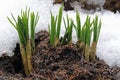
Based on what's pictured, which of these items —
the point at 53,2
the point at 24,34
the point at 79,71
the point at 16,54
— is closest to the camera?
the point at 79,71

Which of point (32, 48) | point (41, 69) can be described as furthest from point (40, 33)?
point (41, 69)

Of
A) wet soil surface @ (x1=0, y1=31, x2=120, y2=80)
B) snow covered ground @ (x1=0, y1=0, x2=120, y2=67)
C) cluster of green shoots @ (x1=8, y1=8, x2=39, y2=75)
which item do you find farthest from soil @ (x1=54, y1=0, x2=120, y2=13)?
cluster of green shoots @ (x1=8, y1=8, x2=39, y2=75)

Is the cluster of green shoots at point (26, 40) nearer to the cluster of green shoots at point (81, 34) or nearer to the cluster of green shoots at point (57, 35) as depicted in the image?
the cluster of green shoots at point (57, 35)

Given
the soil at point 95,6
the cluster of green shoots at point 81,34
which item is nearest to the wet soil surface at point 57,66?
the cluster of green shoots at point 81,34

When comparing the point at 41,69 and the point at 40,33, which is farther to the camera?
the point at 40,33

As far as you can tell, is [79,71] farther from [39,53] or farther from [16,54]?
[16,54]

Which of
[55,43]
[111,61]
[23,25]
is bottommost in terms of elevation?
[111,61]

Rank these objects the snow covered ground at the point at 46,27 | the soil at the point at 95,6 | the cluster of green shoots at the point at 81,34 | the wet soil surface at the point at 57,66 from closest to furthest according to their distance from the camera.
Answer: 1. the wet soil surface at the point at 57,66
2. the cluster of green shoots at the point at 81,34
3. the snow covered ground at the point at 46,27
4. the soil at the point at 95,6

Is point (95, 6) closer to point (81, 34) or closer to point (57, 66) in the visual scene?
point (81, 34)
